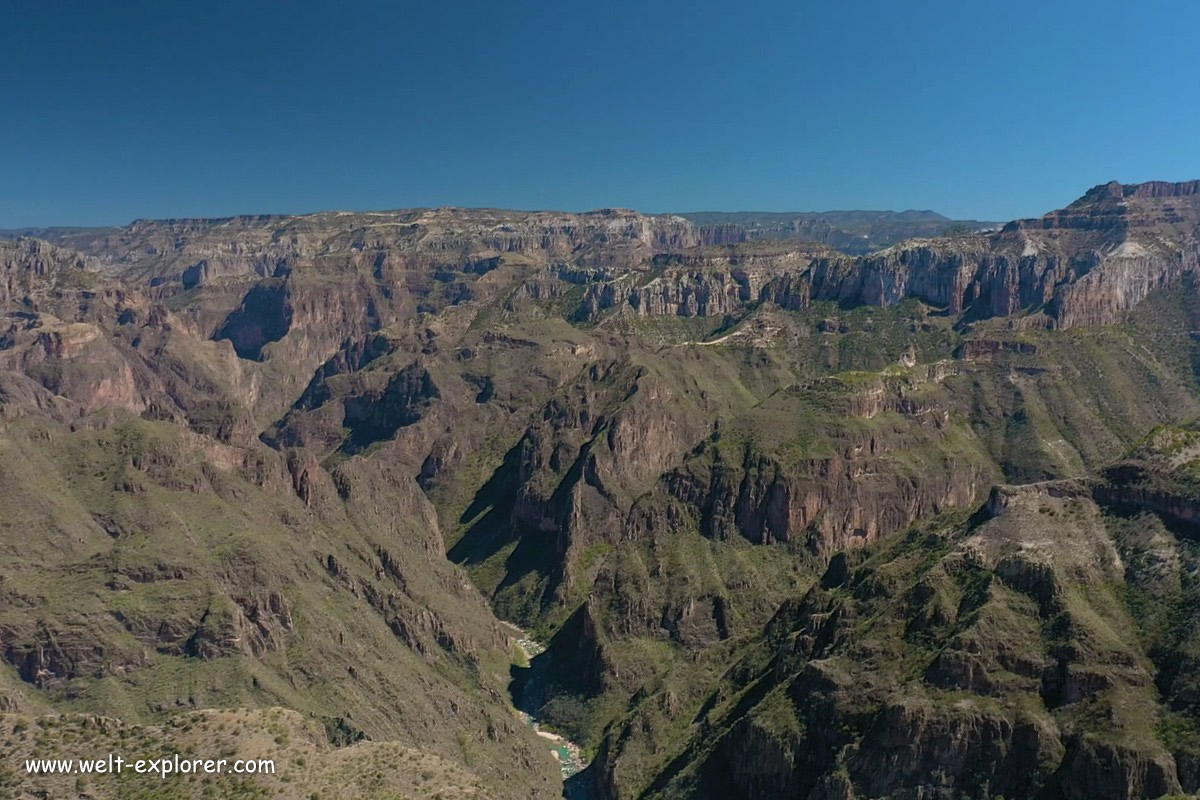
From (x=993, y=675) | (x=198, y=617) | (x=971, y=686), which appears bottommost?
(x=198, y=617)

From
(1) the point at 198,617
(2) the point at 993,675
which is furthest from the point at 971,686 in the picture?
(1) the point at 198,617

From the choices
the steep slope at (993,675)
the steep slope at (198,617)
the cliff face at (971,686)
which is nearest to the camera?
the cliff face at (971,686)

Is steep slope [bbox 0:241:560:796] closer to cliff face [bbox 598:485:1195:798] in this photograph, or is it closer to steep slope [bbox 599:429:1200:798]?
steep slope [bbox 599:429:1200:798]

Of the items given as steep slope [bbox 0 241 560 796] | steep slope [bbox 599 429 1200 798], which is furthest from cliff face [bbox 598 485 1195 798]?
steep slope [bbox 0 241 560 796]

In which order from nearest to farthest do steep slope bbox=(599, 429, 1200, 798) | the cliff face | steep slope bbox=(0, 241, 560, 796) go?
the cliff face, steep slope bbox=(599, 429, 1200, 798), steep slope bbox=(0, 241, 560, 796)

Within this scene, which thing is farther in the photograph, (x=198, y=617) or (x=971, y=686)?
(x=198, y=617)

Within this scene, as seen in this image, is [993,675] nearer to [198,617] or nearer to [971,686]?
[971,686]

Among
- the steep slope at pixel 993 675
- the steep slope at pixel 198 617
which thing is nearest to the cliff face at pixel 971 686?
the steep slope at pixel 993 675

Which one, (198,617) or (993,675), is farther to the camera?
(198,617)

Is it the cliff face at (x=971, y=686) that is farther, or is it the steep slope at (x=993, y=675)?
the steep slope at (x=993, y=675)

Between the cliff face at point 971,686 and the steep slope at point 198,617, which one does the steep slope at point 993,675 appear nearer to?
the cliff face at point 971,686

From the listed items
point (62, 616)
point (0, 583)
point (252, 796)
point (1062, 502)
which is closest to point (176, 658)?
point (62, 616)

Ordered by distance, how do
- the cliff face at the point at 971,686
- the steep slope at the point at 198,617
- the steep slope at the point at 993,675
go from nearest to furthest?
the cliff face at the point at 971,686 < the steep slope at the point at 993,675 < the steep slope at the point at 198,617

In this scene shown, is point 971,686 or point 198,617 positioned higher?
point 971,686
